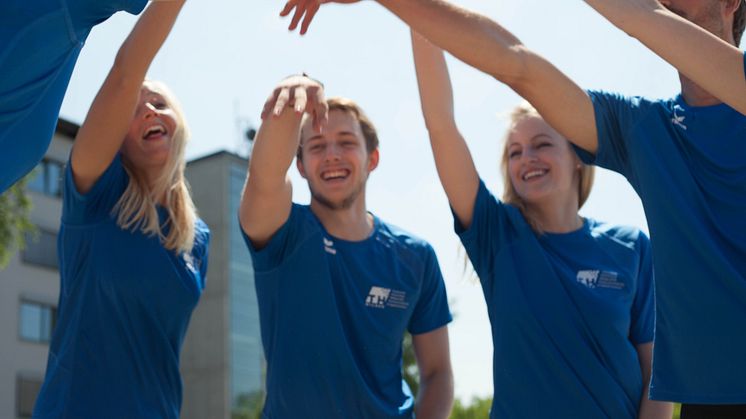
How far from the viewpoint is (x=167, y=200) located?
521 cm

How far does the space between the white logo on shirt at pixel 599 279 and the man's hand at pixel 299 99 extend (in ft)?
5.15

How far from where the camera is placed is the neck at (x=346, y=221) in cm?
528

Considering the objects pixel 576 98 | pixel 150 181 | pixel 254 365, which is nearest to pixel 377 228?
pixel 150 181

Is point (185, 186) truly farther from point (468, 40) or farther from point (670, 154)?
point (670, 154)

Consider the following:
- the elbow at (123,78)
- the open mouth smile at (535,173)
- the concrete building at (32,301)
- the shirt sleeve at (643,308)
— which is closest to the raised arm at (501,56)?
the elbow at (123,78)

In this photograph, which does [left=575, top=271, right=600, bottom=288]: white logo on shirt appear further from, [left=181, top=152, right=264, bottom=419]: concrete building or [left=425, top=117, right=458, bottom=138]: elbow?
[left=181, top=152, right=264, bottom=419]: concrete building

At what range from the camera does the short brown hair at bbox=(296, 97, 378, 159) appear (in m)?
5.54

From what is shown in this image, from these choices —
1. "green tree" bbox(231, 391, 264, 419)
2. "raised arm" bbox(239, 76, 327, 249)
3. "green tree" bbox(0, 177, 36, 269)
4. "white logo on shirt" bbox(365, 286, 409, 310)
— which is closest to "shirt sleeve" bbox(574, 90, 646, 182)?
"raised arm" bbox(239, 76, 327, 249)

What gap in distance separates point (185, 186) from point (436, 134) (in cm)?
149

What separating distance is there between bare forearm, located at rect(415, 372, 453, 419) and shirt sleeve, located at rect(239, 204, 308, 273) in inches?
44.8

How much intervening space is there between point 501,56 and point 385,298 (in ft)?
6.22

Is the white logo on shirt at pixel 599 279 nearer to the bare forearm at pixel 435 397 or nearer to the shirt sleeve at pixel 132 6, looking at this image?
the bare forearm at pixel 435 397

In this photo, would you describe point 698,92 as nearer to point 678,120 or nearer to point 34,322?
point 678,120

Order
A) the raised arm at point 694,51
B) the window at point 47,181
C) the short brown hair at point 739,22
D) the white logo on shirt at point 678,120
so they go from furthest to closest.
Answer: the window at point 47,181, the short brown hair at point 739,22, the white logo on shirt at point 678,120, the raised arm at point 694,51
